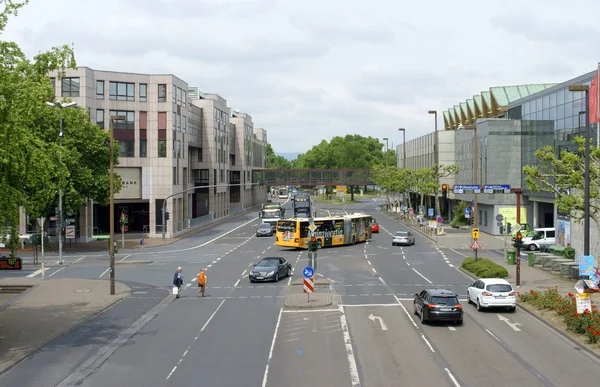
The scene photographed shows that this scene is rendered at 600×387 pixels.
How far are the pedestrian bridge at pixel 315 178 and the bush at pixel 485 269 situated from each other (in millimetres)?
100676

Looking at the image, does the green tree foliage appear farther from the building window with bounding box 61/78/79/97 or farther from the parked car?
the building window with bounding box 61/78/79/97

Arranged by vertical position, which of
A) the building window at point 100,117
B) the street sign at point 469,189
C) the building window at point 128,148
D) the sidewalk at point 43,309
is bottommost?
the sidewalk at point 43,309

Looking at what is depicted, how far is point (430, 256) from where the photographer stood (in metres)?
55.2

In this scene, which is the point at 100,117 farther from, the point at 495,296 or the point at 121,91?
the point at 495,296

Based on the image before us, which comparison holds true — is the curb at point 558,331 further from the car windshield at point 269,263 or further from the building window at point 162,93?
the building window at point 162,93

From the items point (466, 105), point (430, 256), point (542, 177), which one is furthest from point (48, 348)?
point (466, 105)

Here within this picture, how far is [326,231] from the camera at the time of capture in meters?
62.4

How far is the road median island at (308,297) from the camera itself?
3096 cm

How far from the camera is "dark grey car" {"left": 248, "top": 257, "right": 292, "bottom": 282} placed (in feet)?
131

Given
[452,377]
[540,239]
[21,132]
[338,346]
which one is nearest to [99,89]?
[540,239]

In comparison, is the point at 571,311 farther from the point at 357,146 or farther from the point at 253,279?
the point at 357,146

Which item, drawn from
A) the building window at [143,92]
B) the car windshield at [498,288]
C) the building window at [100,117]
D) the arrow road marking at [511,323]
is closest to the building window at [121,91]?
the building window at [143,92]

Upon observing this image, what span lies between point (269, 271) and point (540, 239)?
99.3 feet

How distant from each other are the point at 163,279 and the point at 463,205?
52.7m
